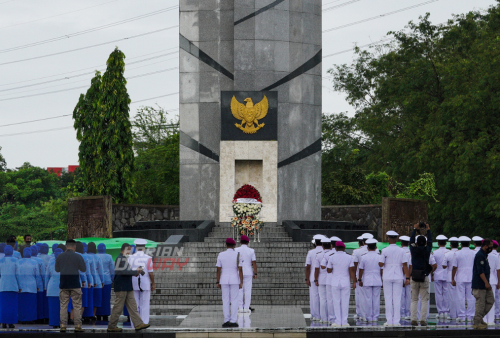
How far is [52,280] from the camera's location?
15406mm

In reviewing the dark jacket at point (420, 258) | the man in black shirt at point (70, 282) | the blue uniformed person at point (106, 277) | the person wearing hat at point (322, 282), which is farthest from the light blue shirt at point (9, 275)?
the dark jacket at point (420, 258)

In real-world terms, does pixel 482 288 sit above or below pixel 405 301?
above

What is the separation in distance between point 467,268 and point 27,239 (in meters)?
9.86

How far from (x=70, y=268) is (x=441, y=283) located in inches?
315

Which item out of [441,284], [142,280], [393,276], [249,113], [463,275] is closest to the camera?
[142,280]

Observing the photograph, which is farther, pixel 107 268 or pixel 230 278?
pixel 107 268

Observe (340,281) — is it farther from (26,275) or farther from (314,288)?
(26,275)

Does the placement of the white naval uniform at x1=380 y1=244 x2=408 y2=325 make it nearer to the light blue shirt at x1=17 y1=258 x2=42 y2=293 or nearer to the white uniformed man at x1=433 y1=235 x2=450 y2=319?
the white uniformed man at x1=433 y1=235 x2=450 y2=319

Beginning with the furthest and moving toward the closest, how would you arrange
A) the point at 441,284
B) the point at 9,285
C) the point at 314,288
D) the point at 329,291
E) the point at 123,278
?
the point at 441,284 < the point at 314,288 < the point at 9,285 < the point at 329,291 < the point at 123,278

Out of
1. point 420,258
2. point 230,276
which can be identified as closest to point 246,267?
point 230,276

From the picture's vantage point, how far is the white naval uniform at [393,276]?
594 inches

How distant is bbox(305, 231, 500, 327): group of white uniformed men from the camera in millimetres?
15102

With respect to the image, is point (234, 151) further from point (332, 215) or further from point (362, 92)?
point (362, 92)

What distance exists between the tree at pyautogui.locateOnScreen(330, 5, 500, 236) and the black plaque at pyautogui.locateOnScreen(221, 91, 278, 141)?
9.00 metres
